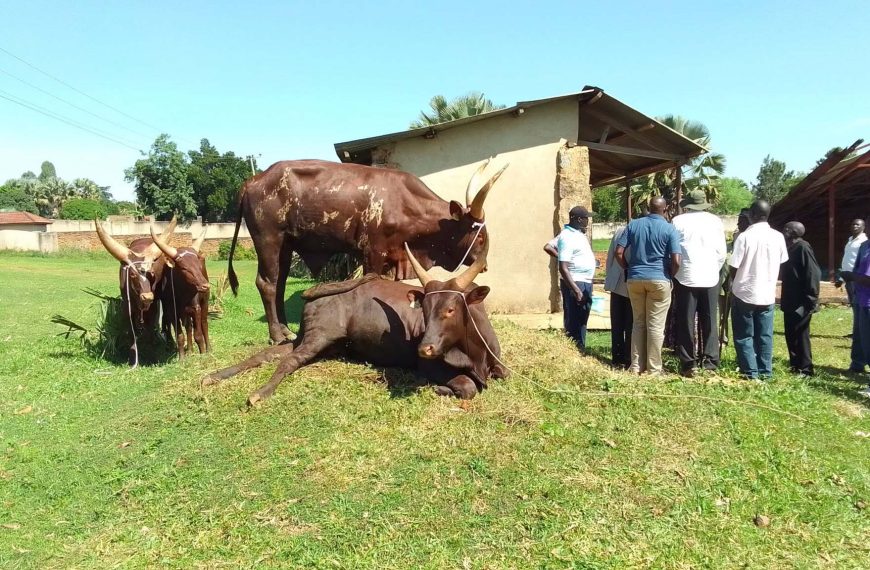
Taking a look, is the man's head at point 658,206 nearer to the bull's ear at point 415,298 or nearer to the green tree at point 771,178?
the bull's ear at point 415,298

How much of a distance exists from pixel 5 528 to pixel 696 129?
21.7 meters

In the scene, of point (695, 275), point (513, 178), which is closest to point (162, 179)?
point (513, 178)

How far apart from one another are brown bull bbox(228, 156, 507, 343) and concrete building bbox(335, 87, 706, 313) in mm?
3610

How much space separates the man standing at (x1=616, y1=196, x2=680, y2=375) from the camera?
5863 mm

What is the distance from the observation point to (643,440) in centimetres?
446

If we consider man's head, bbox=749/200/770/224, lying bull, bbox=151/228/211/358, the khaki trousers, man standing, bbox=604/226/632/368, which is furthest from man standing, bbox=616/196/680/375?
lying bull, bbox=151/228/211/358

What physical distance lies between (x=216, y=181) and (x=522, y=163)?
152 feet

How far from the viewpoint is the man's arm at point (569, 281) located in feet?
22.9

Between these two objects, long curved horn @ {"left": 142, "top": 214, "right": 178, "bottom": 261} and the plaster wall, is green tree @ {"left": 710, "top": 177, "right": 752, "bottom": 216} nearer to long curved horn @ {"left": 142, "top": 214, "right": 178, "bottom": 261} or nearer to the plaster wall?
the plaster wall

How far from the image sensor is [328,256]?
7.32m

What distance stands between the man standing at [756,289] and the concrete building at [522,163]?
4.29 meters

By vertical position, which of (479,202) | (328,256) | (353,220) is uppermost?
(479,202)

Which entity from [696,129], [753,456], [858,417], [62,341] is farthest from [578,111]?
[696,129]

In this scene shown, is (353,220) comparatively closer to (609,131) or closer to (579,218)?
(579,218)
